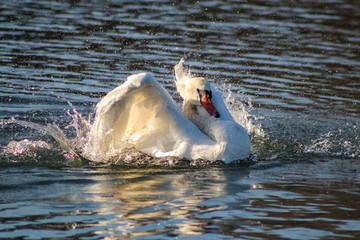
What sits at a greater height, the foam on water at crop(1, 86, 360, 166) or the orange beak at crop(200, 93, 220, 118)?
the orange beak at crop(200, 93, 220, 118)

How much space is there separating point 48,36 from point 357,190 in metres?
9.90

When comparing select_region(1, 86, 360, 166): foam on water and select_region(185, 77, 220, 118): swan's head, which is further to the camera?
select_region(185, 77, 220, 118): swan's head

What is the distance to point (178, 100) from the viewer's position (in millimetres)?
12516

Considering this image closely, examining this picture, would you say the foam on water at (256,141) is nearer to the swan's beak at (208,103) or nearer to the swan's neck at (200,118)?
the swan's neck at (200,118)

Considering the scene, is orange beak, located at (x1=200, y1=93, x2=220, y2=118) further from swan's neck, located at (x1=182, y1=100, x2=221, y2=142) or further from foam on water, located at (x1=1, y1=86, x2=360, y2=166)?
foam on water, located at (x1=1, y1=86, x2=360, y2=166)

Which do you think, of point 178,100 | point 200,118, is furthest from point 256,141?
point 178,100

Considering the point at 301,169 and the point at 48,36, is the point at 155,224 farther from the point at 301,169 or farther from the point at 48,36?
the point at 48,36

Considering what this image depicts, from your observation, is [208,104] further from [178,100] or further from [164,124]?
[178,100]

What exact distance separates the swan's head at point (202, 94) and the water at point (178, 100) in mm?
874

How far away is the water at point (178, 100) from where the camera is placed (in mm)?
6414

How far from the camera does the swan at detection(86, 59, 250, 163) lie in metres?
8.34

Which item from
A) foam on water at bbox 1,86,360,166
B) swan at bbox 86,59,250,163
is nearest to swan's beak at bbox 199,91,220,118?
swan at bbox 86,59,250,163

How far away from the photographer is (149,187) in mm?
7523

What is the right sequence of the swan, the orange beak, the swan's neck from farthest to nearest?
the orange beak
the swan's neck
the swan
